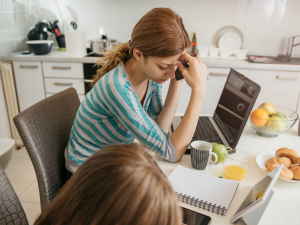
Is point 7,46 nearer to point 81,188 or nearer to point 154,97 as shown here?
point 154,97

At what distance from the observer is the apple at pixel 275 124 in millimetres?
1150

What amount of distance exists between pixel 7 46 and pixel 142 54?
2.15 meters

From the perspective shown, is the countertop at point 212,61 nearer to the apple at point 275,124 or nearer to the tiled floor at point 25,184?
the tiled floor at point 25,184

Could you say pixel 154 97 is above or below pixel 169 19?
below

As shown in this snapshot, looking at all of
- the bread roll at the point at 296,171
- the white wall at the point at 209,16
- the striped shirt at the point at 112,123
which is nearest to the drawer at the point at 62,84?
the white wall at the point at 209,16

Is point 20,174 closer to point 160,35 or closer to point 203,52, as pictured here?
point 160,35

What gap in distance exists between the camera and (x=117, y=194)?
39 centimetres

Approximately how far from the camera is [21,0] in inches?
110

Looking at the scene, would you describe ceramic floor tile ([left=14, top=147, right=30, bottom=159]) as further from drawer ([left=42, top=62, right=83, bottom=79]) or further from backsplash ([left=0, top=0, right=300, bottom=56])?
backsplash ([left=0, top=0, right=300, bottom=56])

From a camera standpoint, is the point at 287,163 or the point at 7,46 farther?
the point at 7,46

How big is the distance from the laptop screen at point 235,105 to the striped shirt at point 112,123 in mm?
298

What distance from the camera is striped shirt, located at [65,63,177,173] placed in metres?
1.02

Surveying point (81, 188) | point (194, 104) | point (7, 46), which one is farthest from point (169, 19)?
point (7, 46)

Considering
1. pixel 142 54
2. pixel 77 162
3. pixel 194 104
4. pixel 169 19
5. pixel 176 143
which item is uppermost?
pixel 169 19
